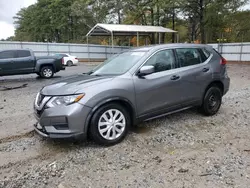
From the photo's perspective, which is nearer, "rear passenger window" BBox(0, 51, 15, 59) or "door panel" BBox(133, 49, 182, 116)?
"door panel" BBox(133, 49, 182, 116)

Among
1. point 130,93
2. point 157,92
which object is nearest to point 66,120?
point 130,93

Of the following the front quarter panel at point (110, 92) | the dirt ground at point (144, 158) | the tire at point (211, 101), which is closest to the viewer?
the dirt ground at point (144, 158)

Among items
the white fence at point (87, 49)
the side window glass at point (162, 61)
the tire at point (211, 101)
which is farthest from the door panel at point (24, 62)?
the white fence at point (87, 49)

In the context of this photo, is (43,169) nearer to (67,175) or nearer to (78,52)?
(67,175)

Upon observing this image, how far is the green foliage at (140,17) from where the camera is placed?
2283 cm


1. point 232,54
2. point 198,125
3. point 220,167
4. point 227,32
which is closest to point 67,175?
point 220,167

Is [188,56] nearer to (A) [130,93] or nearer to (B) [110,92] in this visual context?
(A) [130,93]

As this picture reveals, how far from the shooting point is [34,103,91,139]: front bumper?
10.6 feet

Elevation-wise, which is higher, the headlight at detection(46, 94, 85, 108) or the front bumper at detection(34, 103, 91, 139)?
the headlight at detection(46, 94, 85, 108)

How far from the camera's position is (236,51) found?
1808 centimetres

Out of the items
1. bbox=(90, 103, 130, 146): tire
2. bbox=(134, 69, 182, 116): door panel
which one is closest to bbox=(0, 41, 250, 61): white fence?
bbox=(134, 69, 182, 116): door panel

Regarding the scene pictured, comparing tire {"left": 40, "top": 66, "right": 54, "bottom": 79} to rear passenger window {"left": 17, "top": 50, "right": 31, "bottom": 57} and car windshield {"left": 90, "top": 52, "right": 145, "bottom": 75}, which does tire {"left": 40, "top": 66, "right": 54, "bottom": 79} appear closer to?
rear passenger window {"left": 17, "top": 50, "right": 31, "bottom": 57}

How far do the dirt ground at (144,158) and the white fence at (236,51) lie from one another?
1471 cm

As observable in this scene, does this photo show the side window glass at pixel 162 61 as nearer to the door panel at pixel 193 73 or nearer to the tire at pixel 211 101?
the door panel at pixel 193 73
